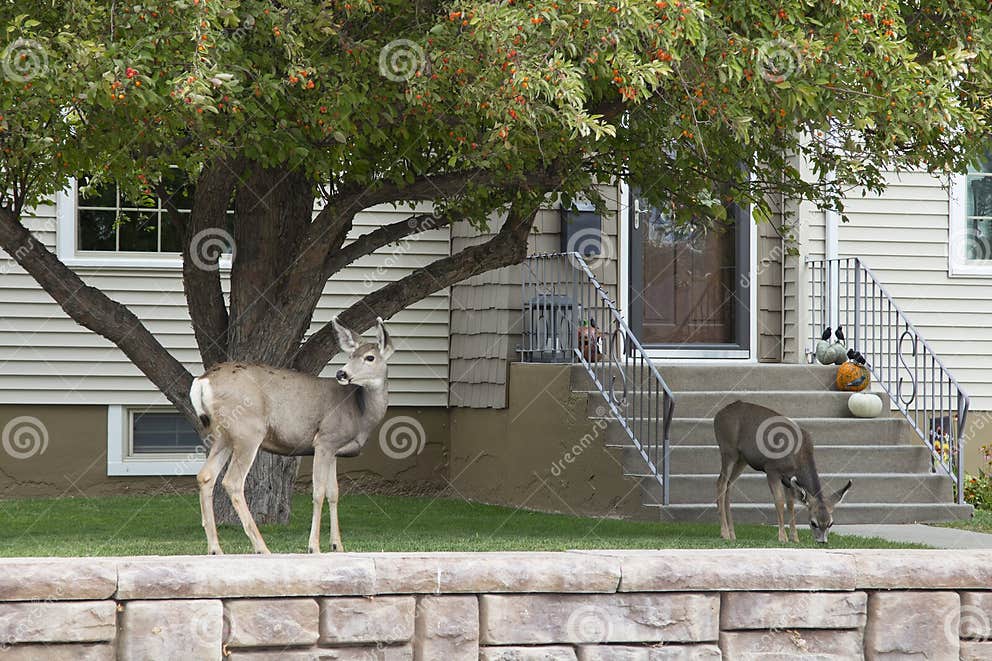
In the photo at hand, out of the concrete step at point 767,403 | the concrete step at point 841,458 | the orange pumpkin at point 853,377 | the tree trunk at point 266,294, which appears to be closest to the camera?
the tree trunk at point 266,294

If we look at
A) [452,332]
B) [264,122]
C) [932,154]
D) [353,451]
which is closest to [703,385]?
[452,332]

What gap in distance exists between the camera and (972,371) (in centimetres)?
1463

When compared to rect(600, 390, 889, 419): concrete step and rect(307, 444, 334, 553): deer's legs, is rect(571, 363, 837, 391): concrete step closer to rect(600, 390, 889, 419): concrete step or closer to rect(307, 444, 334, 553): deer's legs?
rect(600, 390, 889, 419): concrete step

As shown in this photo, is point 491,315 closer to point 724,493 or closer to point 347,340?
point 724,493

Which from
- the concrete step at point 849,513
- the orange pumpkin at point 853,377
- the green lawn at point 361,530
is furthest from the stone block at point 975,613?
the orange pumpkin at point 853,377

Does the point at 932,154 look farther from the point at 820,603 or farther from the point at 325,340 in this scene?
the point at 325,340

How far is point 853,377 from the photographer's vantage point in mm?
12711

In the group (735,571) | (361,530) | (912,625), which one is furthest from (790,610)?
(361,530)

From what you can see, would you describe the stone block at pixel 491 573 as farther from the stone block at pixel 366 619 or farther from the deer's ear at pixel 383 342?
the deer's ear at pixel 383 342

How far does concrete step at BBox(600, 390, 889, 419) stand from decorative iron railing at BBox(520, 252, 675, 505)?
0.58 ft

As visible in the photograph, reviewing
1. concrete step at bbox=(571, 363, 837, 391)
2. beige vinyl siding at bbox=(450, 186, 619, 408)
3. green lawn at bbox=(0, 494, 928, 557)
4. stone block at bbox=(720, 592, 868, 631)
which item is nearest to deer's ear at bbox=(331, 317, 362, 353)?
green lawn at bbox=(0, 494, 928, 557)

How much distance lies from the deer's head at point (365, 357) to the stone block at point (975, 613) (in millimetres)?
3601

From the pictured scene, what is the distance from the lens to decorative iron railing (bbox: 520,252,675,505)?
37.0 feet

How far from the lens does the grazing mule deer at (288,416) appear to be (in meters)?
7.99
